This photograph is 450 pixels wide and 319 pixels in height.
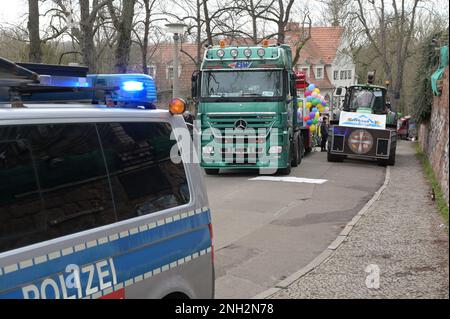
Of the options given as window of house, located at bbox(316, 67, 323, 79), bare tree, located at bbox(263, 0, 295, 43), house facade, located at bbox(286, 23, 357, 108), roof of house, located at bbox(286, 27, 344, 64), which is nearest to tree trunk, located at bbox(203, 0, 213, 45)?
bare tree, located at bbox(263, 0, 295, 43)

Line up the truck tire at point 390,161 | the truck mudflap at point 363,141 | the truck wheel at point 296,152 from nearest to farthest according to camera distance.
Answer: the truck wheel at point 296,152
the truck mudflap at point 363,141
the truck tire at point 390,161

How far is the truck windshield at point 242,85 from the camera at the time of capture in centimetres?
1491

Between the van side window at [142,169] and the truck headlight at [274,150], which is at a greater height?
the van side window at [142,169]

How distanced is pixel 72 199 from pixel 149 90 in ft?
4.01

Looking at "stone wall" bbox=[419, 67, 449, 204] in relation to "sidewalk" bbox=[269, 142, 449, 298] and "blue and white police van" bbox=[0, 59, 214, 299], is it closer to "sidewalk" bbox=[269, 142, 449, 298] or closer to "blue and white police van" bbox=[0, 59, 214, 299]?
"sidewalk" bbox=[269, 142, 449, 298]

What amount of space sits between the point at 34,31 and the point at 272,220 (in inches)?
332

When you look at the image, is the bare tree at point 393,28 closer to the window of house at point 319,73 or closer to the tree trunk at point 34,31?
the window of house at point 319,73

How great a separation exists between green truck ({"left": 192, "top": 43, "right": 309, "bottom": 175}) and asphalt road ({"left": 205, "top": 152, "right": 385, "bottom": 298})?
802 mm

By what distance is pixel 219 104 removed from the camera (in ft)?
48.7

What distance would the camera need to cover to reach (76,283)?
269cm

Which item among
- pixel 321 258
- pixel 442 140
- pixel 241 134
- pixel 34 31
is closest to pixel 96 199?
pixel 321 258

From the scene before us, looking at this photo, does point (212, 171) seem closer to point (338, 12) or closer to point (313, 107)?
point (313, 107)

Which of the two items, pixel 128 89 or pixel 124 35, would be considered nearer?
pixel 128 89

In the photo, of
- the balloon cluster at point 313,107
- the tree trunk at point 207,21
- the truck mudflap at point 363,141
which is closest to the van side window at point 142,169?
the truck mudflap at point 363,141
